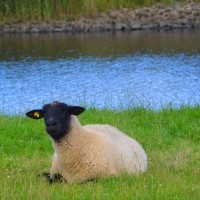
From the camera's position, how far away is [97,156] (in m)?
8.98

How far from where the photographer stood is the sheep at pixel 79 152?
8.86 m

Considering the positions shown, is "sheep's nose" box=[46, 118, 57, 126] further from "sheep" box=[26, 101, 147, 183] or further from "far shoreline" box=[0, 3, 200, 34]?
"far shoreline" box=[0, 3, 200, 34]

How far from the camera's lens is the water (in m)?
28.9

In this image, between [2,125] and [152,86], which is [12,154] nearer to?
[2,125]

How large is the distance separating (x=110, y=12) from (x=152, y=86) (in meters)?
33.9

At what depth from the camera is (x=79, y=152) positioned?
29.9ft

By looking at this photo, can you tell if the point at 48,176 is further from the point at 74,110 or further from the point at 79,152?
the point at 74,110

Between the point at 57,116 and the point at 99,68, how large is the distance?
105 ft

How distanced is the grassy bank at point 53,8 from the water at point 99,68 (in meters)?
4.30

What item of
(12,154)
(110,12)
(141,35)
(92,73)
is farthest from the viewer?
(110,12)

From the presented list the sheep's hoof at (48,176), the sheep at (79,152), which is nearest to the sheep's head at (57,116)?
the sheep at (79,152)

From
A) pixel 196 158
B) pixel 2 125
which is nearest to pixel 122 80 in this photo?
pixel 2 125

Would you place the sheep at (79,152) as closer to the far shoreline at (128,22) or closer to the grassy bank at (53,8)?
the far shoreline at (128,22)

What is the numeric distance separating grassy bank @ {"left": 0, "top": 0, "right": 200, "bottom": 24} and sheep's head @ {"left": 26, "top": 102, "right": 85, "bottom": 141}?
184ft
